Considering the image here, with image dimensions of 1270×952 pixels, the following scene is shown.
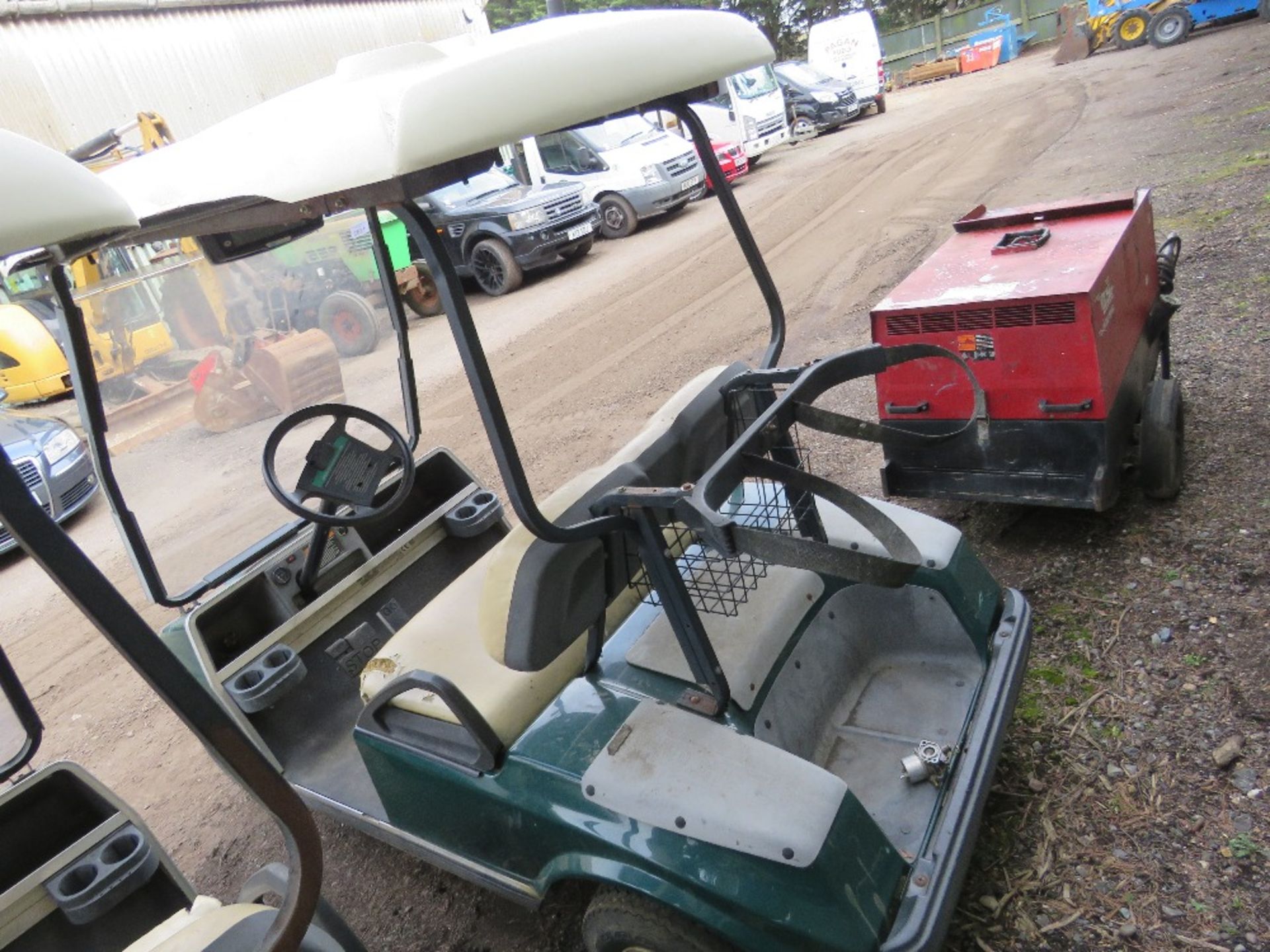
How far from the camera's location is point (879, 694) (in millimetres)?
2432

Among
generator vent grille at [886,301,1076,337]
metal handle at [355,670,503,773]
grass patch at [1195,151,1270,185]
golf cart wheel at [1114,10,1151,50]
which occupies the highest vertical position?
golf cart wheel at [1114,10,1151,50]

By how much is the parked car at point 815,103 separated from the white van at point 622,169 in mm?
5960

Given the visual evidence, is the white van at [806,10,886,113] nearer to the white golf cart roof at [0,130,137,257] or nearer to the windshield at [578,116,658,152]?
the windshield at [578,116,658,152]

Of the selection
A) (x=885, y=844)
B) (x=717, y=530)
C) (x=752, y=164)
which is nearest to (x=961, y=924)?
(x=885, y=844)

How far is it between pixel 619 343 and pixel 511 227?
3898 millimetres

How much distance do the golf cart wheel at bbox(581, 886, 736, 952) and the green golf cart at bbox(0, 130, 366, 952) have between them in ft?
1.74

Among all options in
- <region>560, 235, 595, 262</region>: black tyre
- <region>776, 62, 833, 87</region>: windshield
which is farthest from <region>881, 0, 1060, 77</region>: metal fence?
<region>560, 235, 595, 262</region>: black tyre

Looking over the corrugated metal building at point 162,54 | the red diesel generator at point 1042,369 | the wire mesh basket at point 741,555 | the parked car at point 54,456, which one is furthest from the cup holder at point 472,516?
the corrugated metal building at point 162,54

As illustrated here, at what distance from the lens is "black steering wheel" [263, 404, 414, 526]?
2.91 m

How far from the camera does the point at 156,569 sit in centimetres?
281

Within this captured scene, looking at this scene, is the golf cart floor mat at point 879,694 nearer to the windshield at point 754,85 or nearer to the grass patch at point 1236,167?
the grass patch at point 1236,167

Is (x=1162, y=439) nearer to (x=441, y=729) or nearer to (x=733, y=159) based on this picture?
(x=441, y=729)

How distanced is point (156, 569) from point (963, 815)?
2549 mm

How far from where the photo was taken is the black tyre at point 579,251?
11375 millimetres
